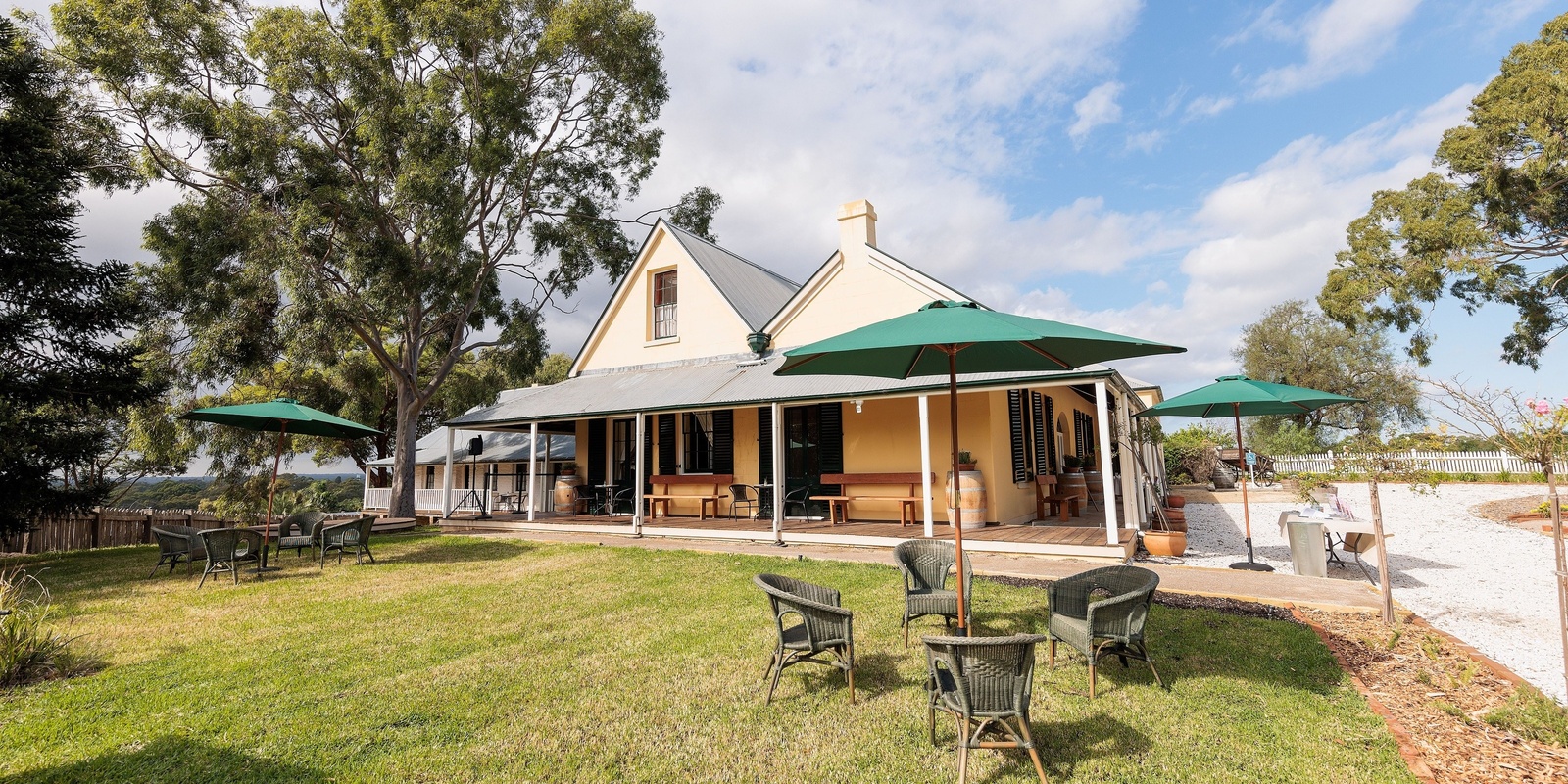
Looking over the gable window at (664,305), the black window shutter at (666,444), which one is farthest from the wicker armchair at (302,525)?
the gable window at (664,305)

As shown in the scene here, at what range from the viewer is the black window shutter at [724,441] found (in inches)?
568

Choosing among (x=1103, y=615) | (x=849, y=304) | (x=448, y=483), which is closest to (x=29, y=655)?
(x=1103, y=615)

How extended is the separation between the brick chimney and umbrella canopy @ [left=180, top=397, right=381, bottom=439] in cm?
1050

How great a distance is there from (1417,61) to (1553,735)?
458 inches

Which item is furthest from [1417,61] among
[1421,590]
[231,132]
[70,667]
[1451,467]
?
[231,132]

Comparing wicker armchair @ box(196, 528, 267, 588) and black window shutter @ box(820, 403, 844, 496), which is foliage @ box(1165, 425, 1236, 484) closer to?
black window shutter @ box(820, 403, 844, 496)

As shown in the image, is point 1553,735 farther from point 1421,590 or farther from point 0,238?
point 0,238

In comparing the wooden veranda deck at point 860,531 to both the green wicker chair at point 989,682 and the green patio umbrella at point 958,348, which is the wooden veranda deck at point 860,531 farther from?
the green wicker chair at point 989,682

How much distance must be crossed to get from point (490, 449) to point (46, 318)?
10.8 meters

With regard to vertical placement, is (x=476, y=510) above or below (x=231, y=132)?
below

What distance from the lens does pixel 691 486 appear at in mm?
14383

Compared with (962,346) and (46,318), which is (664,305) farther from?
(962,346)

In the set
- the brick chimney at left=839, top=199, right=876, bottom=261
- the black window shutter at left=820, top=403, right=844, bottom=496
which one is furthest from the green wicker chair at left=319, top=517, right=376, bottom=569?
the brick chimney at left=839, top=199, right=876, bottom=261

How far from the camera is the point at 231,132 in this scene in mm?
14750
